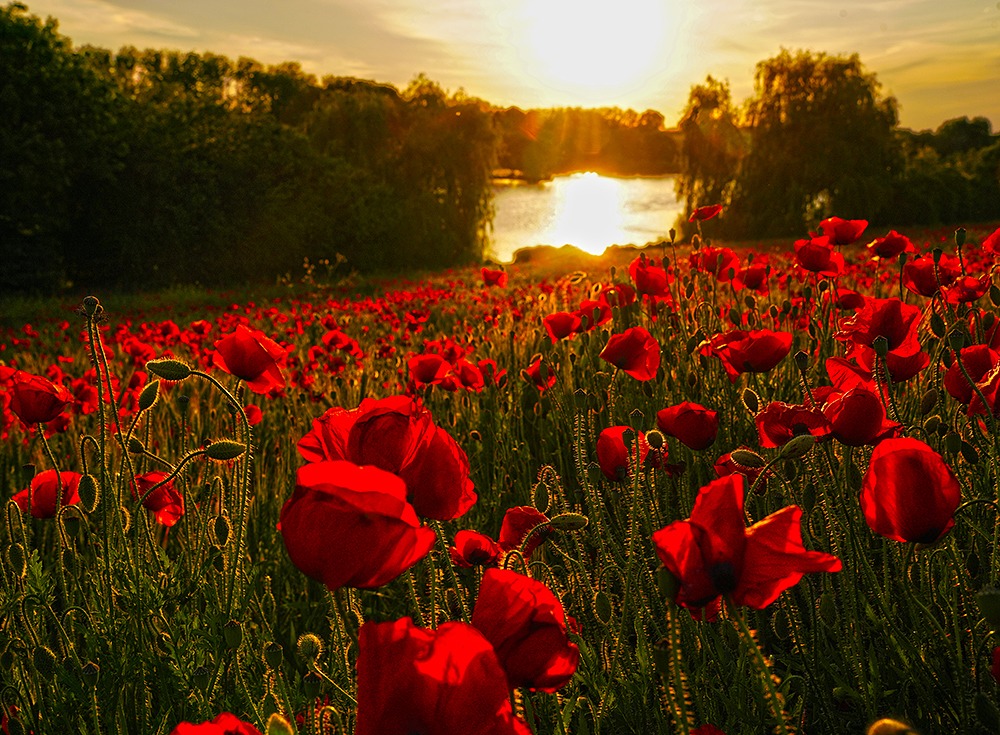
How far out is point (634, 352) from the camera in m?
2.03

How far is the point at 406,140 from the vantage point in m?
18.7

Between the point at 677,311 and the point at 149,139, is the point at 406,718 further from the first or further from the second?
the point at 149,139

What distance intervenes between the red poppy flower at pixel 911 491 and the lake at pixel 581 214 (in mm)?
17077

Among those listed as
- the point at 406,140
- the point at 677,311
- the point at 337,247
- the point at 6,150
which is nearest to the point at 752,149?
the point at 406,140

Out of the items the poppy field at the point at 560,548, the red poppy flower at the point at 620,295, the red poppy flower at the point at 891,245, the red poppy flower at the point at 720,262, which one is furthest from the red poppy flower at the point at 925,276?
the red poppy flower at the point at 620,295

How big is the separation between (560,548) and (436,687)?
140 cm

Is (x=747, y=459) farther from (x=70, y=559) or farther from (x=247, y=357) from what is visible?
(x=70, y=559)

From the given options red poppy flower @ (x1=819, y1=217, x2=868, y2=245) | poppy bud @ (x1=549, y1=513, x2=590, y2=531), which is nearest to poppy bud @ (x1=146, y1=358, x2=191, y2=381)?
poppy bud @ (x1=549, y1=513, x2=590, y2=531)

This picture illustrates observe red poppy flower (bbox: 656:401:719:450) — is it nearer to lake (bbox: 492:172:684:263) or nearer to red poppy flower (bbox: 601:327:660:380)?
red poppy flower (bbox: 601:327:660:380)

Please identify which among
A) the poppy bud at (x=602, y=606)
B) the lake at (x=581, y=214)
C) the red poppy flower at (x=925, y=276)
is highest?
the lake at (x=581, y=214)

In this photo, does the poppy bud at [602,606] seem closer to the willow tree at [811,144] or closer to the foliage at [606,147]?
the willow tree at [811,144]

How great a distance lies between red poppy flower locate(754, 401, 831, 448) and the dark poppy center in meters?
0.60

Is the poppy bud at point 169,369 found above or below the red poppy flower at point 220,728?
above

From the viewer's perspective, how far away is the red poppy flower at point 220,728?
72cm
